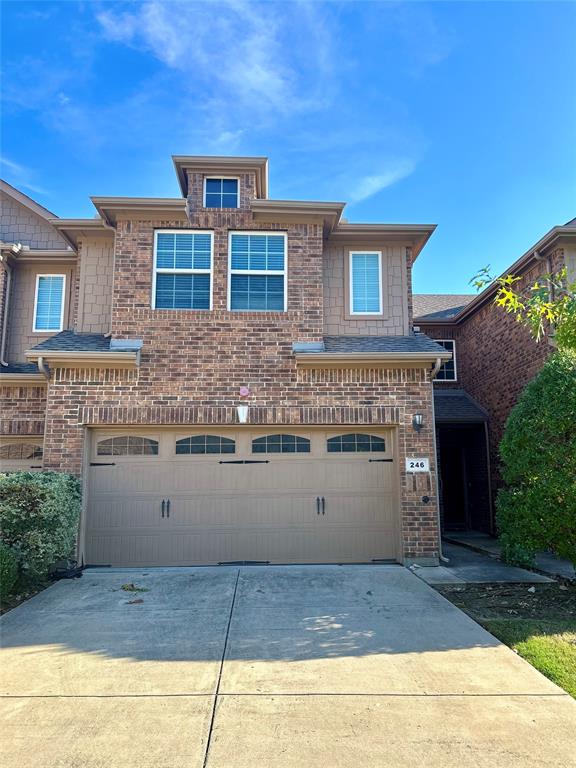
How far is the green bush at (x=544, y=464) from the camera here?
6871 mm

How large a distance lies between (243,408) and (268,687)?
197 inches

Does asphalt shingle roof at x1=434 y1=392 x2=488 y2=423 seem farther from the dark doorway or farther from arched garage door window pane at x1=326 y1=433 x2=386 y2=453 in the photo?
arched garage door window pane at x1=326 y1=433 x2=386 y2=453

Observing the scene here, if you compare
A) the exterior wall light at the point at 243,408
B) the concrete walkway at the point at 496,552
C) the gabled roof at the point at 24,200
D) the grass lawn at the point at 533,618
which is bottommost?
the grass lawn at the point at 533,618

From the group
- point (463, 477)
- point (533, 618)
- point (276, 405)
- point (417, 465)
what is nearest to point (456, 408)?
point (463, 477)

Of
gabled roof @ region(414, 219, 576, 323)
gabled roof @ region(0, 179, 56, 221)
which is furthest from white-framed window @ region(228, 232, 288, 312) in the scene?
gabled roof @ region(0, 179, 56, 221)

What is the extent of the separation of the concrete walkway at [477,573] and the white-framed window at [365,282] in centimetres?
462

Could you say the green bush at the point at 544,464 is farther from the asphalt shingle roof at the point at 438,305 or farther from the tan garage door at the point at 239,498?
the asphalt shingle roof at the point at 438,305

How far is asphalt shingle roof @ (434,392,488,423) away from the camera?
41.9 feet

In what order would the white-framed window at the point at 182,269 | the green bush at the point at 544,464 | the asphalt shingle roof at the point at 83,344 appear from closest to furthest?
the green bush at the point at 544,464, the asphalt shingle roof at the point at 83,344, the white-framed window at the point at 182,269

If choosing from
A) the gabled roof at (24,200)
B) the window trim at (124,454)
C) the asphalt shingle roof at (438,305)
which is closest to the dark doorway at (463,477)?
the asphalt shingle roof at (438,305)

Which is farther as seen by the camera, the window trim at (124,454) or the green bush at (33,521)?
the window trim at (124,454)

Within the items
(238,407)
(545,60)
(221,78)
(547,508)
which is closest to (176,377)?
(238,407)

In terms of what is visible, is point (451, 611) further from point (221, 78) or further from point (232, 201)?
point (221, 78)

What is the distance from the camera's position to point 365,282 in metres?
9.84
